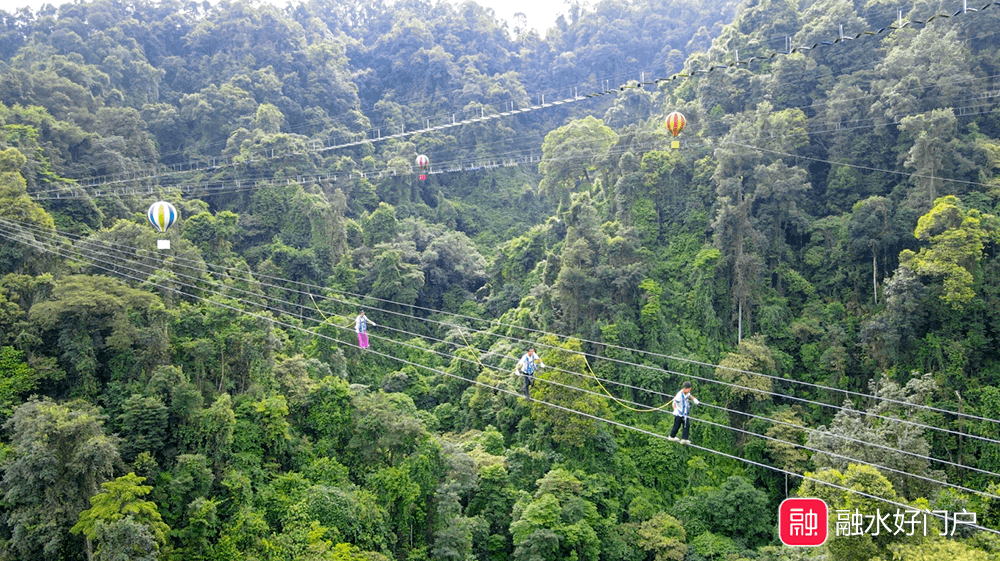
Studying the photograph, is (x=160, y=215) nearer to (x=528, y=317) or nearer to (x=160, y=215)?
(x=160, y=215)

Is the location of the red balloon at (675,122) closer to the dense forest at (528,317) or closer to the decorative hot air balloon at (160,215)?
the dense forest at (528,317)

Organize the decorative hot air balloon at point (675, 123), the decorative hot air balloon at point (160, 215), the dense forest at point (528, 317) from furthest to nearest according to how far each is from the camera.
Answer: the decorative hot air balloon at point (675, 123) → the decorative hot air balloon at point (160, 215) → the dense forest at point (528, 317)

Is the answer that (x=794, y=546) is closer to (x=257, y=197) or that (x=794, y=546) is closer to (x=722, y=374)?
(x=722, y=374)

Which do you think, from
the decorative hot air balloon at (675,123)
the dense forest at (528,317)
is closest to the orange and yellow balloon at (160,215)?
the dense forest at (528,317)

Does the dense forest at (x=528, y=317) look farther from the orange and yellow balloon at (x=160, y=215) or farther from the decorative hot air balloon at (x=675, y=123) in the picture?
the decorative hot air balloon at (x=675, y=123)

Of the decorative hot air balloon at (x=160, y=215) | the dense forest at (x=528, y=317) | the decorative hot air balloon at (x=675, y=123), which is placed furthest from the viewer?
the decorative hot air balloon at (x=675, y=123)

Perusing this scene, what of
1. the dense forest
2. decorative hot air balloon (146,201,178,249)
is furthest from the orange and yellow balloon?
the dense forest

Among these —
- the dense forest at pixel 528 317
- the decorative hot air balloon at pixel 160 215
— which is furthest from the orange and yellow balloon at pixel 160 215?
the dense forest at pixel 528 317

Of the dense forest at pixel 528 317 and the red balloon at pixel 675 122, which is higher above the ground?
the red balloon at pixel 675 122

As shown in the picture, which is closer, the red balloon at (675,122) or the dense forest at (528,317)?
the dense forest at (528,317)
